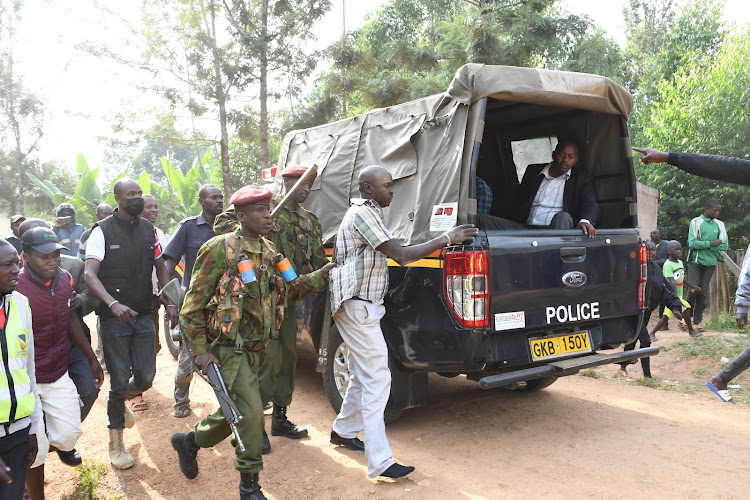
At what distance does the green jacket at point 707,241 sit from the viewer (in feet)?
33.1

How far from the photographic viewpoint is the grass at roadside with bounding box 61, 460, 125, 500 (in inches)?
154

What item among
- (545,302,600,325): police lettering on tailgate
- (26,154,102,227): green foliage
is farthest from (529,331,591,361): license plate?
(26,154,102,227): green foliage

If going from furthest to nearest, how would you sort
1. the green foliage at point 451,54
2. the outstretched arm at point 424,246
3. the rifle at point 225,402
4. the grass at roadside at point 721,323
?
the green foliage at point 451,54
the grass at roadside at point 721,323
the outstretched arm at point 424,246
the rifle at point 225,402

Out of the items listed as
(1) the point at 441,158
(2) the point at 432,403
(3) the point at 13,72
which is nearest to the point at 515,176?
(1) the point at 441,158

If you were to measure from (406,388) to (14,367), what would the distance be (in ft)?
8.51

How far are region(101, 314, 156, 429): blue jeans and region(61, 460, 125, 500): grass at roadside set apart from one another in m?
0.31

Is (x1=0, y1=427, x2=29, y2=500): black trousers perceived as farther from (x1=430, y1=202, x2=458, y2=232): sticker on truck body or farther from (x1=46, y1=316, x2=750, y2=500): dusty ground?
(x1=430, y1=202, x2=458, y2=232): sticker on truck body

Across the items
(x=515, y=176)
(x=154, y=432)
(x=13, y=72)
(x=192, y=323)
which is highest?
(x=13, y=72)

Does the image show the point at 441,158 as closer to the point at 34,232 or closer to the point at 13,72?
the point at 34,232

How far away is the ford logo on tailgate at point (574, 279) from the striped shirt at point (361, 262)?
4.35 ft

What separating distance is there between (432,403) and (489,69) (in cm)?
299

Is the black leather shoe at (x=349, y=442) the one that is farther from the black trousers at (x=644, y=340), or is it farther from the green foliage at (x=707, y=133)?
the green foliage at (x=707, y=133)

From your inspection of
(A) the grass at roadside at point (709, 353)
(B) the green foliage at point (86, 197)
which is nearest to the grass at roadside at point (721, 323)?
(A) the grass at roadside at point (709, 353)

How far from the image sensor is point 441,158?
14.2 feet
